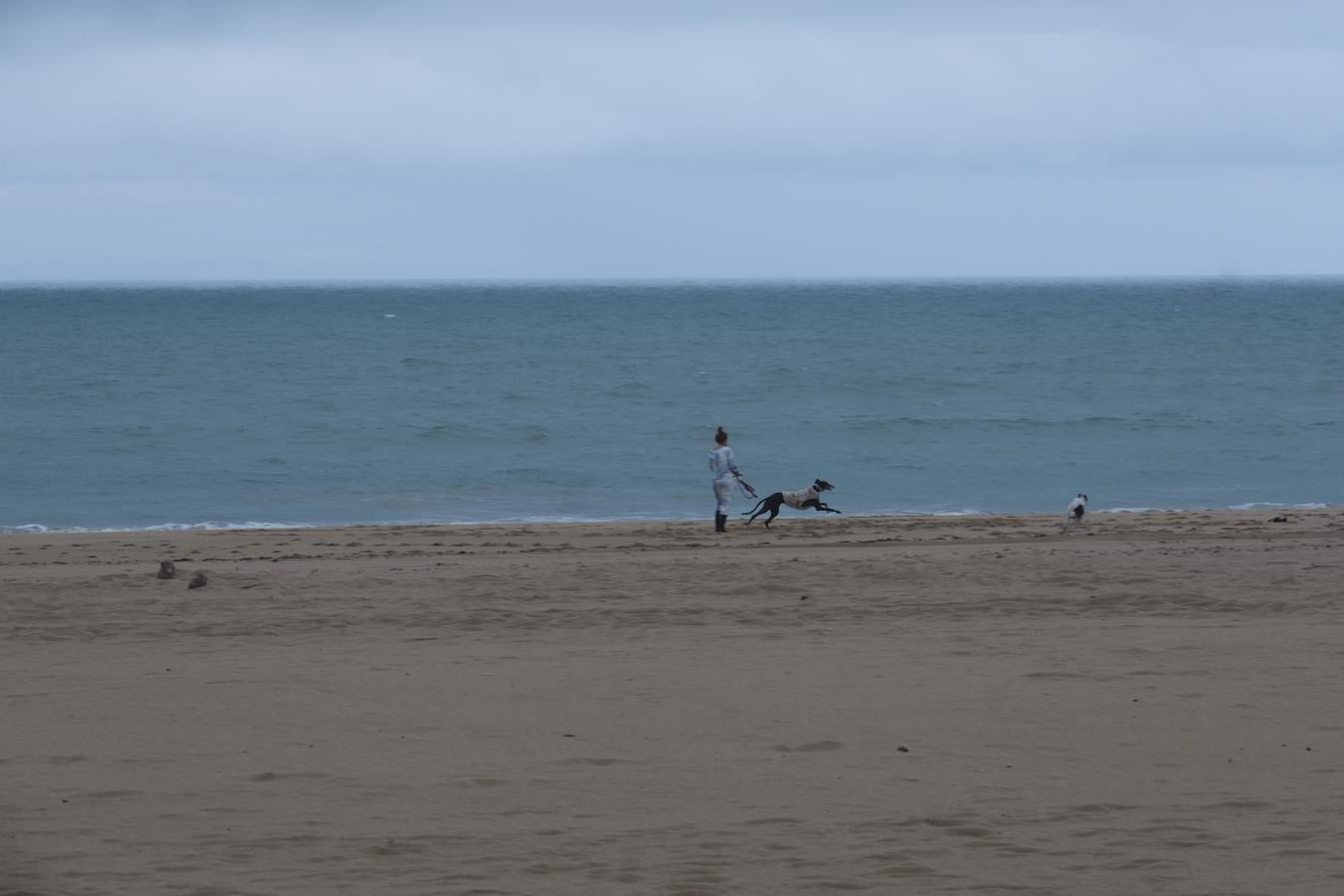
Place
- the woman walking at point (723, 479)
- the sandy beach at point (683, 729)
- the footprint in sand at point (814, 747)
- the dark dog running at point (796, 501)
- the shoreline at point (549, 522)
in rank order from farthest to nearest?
the shoreline at point (549, 522) → the dark dog running at point (796, 501) → the woman walking at point (723, 479) → the footprint in sand at point (814, 747) → the sandy beach at point (683, 729)

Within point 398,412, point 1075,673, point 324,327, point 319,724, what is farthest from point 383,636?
point 324,327

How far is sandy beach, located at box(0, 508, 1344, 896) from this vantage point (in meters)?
5.54

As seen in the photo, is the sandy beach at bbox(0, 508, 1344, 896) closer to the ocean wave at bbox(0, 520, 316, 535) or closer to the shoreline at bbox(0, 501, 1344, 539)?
the shoreline at bbox(0, 501, 1344, 539)

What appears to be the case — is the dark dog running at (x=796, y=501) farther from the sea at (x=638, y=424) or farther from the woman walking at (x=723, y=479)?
the sea at (x=638, y=424)

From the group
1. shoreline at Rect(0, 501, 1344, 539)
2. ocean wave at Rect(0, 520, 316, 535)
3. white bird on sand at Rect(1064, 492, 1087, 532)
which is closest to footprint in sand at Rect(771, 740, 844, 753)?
white bird on sand at Rect(1064, 492, 1087, 532)

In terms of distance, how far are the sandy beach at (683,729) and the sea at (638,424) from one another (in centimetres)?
984

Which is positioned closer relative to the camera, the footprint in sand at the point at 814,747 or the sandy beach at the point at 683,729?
the sandy beach at the point at 683,729

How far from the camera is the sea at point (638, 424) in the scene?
22.9 metres

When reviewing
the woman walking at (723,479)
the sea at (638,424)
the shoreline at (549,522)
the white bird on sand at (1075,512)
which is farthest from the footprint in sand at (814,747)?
the sea at (638,424)

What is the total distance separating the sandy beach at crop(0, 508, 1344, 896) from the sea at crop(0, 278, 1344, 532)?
984 cm

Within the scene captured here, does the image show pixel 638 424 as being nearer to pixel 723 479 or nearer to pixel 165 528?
pixel 165 528

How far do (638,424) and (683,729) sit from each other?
26.4m

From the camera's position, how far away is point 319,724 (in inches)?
295

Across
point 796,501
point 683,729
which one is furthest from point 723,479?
point 683,729
